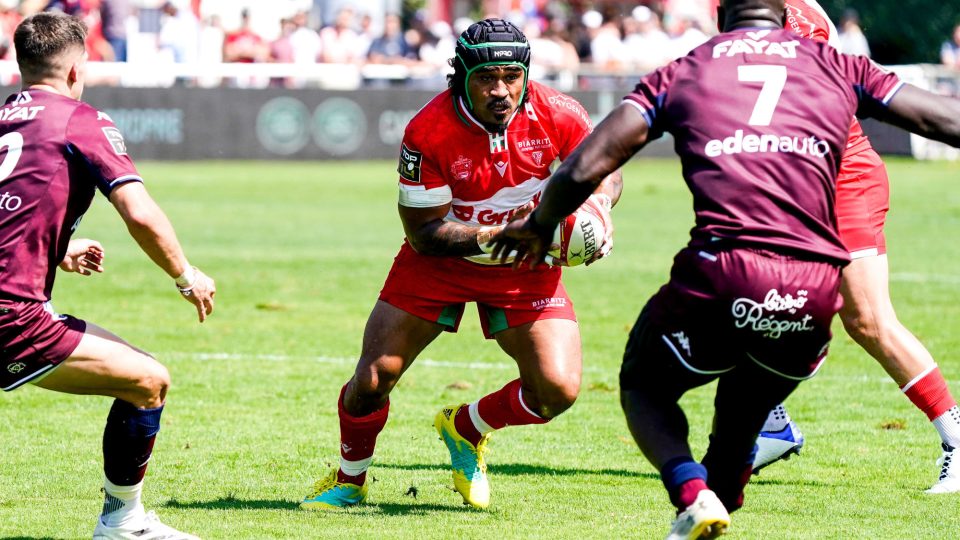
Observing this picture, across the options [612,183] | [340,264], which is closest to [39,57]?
[612,183]

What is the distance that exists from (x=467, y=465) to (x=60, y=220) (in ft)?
7.31

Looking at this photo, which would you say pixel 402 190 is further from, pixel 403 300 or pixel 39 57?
pixel 39 57

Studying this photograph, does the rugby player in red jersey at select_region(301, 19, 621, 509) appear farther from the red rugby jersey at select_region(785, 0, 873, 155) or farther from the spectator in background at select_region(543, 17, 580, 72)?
the spectator in background at select_region(543, 17, 580, 72)

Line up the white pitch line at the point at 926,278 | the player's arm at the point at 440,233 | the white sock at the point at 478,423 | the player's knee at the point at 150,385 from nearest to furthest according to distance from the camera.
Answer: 1. the player's knee at the point at 150,385
2. the player's arm at the point at 440,233
3. the white sock at the point at 478,423
4. the white pitch line at the point at 926,278

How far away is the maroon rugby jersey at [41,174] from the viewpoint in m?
5.27

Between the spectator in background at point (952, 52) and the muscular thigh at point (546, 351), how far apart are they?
26.9 meters

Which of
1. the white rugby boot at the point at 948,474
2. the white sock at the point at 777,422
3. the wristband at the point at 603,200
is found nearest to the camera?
the wristband at the point at 603,200

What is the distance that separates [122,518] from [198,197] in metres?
15.6

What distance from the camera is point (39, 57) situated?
17.9ft

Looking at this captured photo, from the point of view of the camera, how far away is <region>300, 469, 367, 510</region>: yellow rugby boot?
6430 mm

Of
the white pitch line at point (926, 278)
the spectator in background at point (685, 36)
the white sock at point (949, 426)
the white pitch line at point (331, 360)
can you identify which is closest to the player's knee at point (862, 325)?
the white sock at point (949, 426)

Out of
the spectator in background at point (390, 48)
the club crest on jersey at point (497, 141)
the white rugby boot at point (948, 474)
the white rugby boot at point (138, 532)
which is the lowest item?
the spectator in background at point (390, 48)

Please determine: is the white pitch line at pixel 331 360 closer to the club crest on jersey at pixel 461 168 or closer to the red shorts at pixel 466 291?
the red shorts at pixel 466 291

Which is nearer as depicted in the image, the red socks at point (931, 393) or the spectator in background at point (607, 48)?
the red socks at point (931, 393)
